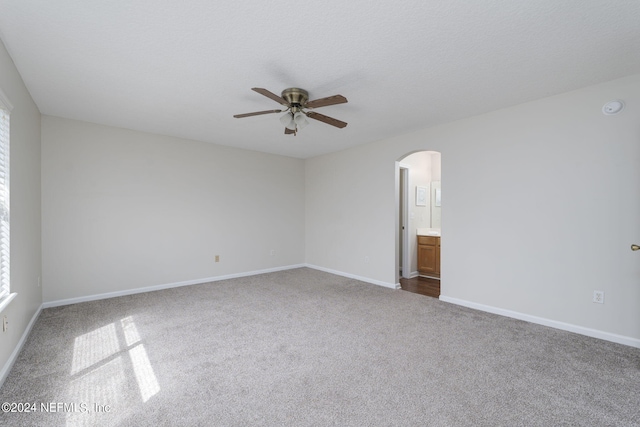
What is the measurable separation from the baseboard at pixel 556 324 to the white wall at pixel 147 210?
3.62 metres

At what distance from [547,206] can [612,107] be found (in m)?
1.04

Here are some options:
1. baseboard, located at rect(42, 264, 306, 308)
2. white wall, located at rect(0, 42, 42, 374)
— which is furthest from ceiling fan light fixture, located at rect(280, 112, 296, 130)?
baseboard, located at rect(42, 264, 306, 308)

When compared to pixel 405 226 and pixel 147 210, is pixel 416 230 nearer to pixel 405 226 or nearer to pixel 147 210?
pixel 405 226

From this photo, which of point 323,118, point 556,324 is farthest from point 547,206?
point 323,118

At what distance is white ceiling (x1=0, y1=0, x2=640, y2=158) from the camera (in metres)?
1.77

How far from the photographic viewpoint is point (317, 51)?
86.0 inches

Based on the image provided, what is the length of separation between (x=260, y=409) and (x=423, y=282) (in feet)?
13.0

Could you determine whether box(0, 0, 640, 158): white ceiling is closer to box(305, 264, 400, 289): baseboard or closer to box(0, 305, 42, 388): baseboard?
box(0, 305, 42, 388): baseboard

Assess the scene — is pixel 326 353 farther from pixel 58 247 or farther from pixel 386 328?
pixel 58 247

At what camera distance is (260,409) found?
1.76 metres

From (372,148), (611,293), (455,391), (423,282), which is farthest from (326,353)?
(372,148)

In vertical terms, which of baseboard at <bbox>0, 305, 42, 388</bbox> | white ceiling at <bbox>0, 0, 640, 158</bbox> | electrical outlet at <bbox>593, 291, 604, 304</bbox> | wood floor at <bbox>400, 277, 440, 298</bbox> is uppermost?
white ceiling at <bbox>0, 0, 640, 158</bbox>

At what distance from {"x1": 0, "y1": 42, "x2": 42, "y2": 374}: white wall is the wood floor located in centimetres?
453

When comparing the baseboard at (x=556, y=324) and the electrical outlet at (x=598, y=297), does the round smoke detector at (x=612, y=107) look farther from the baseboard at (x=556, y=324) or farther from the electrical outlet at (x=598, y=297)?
the baseboard at (x=556, y=324)
